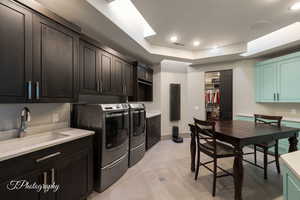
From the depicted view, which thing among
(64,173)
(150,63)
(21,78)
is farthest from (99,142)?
(150,63)

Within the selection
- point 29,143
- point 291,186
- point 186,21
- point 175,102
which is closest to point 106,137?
point 29,143

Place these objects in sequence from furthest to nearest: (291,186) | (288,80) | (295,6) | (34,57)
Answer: (288,80), (295,6), (34,57), (291,186)

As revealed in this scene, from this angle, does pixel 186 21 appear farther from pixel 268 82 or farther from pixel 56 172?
pixel 56 172

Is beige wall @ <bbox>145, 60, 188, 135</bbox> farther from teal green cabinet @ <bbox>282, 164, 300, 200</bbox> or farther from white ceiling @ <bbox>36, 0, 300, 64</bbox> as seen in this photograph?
teal green cabinet @ <bbox>282, 164, 300, 200</bbox>

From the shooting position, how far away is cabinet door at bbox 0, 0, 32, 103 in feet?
4.12

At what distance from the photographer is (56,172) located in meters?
1.43

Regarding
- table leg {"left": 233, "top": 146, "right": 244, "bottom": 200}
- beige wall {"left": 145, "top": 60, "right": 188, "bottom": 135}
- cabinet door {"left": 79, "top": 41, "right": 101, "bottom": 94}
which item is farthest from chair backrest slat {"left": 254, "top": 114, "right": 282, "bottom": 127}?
cabinet door {"left": 79, "top": 41, "right": 101, "bottom": 94}

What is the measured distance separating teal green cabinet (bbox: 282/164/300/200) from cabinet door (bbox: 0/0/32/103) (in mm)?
2345

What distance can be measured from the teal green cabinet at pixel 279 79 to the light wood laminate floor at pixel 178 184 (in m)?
1.78

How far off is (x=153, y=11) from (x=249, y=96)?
3769 mm

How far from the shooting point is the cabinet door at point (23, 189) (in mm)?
1068

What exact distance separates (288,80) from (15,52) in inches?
196

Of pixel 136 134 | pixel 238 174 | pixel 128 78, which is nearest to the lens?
pixel 238 174

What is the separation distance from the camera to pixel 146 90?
470cm
